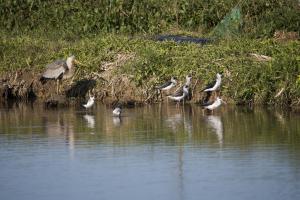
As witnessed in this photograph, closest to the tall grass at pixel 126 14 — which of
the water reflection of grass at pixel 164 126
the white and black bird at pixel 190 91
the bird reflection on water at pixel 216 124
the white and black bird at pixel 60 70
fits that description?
the white and black bird at pixel 60 70

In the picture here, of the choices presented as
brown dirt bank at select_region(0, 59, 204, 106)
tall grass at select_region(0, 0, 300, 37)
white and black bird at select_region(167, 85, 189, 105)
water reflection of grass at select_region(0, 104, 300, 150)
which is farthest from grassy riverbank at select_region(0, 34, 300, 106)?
tall grass at select_region(0, 0, 300, 37)

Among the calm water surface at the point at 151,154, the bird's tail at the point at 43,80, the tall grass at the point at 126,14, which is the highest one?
the tall grass at the point at 126,14

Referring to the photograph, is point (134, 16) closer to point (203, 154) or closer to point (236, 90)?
point (236, 90)

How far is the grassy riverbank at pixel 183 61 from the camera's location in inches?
733

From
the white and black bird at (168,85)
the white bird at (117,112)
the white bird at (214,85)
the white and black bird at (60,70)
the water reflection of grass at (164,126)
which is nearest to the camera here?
the water reflection of grass at (164,126)

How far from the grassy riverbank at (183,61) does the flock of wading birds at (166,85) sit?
0.23m

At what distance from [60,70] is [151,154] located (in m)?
6.80

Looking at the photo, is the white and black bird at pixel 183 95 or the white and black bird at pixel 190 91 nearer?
the white and black bird at pixel 183 95

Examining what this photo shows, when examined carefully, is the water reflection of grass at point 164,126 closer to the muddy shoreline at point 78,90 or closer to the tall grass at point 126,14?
the muddy shoreline at point 78,90

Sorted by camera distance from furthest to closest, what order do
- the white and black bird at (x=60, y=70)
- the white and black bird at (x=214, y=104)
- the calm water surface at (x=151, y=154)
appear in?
1. the white and black bird at (x=60, y=70)
2. the white and black bird at (x=214, y=104)
3. the calm water surface at (x=151, y=154)

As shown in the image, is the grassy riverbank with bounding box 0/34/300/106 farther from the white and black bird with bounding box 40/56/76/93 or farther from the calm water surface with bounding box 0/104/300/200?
the calm water surface with bounding box 0/104/300/200

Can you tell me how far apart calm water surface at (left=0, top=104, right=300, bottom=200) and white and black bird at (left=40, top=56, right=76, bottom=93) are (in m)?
1.27

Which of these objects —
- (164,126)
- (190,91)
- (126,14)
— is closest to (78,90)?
(190,91)

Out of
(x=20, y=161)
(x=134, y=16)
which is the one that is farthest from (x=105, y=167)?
(x=134, y=16)
